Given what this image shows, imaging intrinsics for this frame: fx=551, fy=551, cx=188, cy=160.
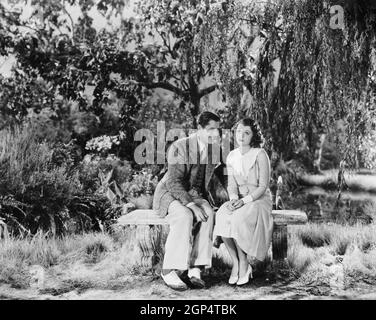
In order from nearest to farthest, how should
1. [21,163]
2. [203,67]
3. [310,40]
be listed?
[310,40]
[21,163]
[203,67]

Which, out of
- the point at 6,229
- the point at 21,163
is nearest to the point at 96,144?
the point at 21,163

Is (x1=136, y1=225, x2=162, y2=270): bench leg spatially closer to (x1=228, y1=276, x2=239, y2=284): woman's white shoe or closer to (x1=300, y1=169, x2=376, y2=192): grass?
(x1=228, y1=276, x2=239, y2=284): woman's white shoe

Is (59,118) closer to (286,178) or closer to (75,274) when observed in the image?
(286,178)

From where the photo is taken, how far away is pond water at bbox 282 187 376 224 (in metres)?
6.95

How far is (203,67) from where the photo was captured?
649 centimetres

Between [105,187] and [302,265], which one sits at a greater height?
[105,187]

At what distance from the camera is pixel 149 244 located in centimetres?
495

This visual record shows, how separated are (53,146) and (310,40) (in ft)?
11.8

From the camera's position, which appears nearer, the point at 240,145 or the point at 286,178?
the point at 240,145

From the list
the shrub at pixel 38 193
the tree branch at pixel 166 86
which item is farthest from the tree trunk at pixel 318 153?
the shrub at pixel 38 193

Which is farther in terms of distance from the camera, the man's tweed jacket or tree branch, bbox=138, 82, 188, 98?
tree branch, bbox=138, 82, 188, 98

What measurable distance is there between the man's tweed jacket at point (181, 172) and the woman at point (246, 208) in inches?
10.3

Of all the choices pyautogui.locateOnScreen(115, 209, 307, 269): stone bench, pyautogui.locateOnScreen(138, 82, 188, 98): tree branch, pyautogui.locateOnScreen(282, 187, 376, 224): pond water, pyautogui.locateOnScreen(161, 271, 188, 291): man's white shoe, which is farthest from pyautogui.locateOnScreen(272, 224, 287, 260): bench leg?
pyautogui.locateOnScreen(138, 82, 188, 98): tree branch
